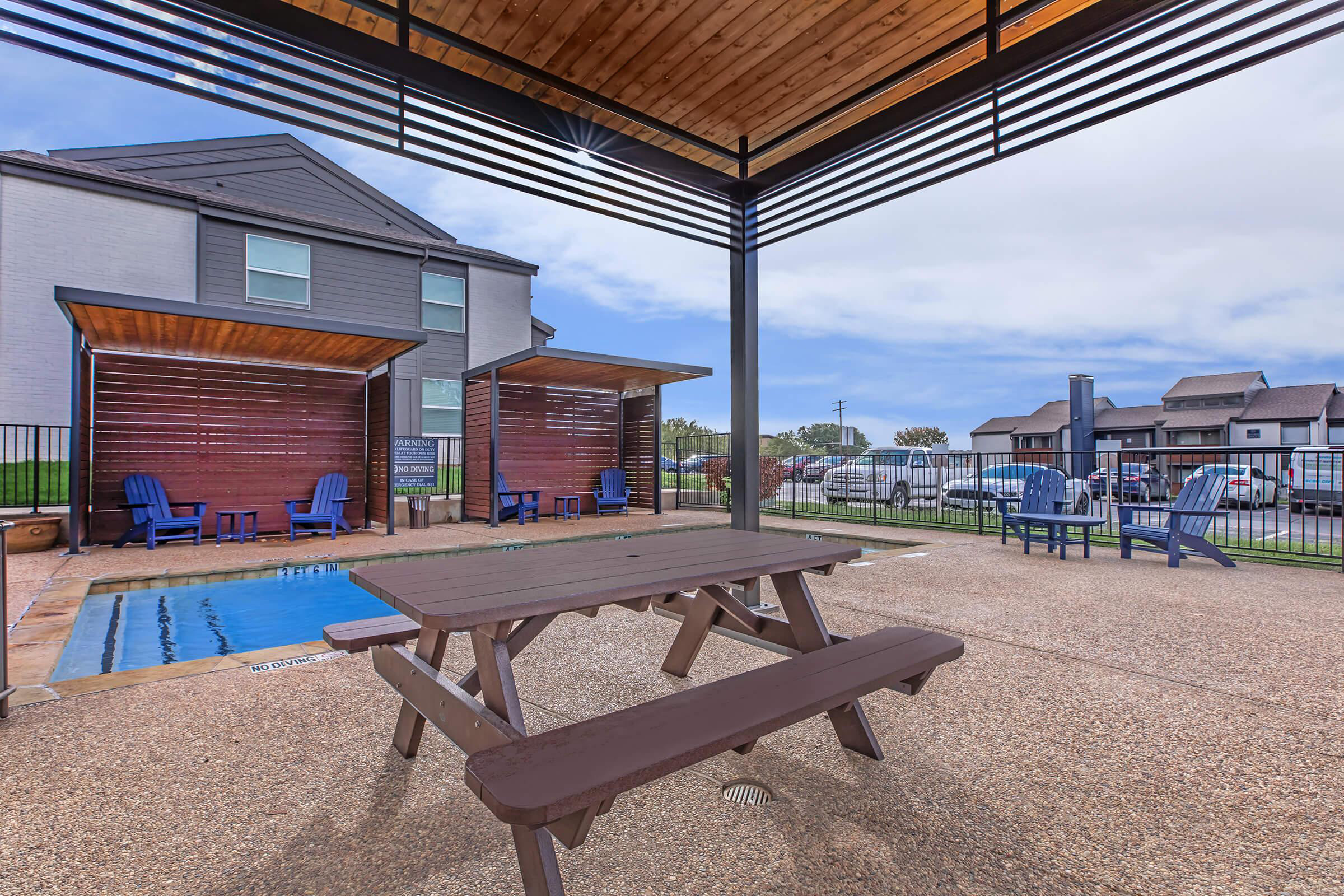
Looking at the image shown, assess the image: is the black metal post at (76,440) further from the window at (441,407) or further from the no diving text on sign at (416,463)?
the window at (441,407)

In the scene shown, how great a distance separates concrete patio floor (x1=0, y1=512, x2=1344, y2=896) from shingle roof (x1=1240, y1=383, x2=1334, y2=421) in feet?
146

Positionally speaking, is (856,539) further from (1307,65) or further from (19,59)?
(1307,65)

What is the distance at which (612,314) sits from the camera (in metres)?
78.8

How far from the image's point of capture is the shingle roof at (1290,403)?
112 ft

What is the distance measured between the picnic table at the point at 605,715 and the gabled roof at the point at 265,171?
1391 cm

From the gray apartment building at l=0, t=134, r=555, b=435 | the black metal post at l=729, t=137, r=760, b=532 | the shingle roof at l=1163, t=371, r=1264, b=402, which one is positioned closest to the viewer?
the black metal post at l=729, t=137, r=760, b=532

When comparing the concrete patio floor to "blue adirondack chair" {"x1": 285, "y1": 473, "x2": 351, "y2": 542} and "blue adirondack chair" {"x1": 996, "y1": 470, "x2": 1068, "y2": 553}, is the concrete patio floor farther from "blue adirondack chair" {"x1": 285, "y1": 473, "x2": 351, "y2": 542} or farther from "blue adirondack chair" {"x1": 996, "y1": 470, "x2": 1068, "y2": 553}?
"blue adirondack chair" {"x1": 285, "y1": 473, "x2": 351, "y2": 542}

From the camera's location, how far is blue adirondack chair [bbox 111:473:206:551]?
7363 millimetres

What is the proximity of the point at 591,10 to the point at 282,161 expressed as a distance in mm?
13598

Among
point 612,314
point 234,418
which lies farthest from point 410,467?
point 612,314

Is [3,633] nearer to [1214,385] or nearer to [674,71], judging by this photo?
[674,71]

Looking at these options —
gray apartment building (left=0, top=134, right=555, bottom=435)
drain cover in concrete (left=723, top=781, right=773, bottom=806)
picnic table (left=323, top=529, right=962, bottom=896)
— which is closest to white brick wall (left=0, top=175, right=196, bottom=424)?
gray apartment building (left=0, top=134, right=555, bottom=435)

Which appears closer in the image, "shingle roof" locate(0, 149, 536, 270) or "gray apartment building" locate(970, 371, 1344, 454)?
"shingle roof" locate(0, 149, 536, 270)

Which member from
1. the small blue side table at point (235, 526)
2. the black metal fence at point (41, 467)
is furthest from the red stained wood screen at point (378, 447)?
the black metal fence at point (41, 467)
